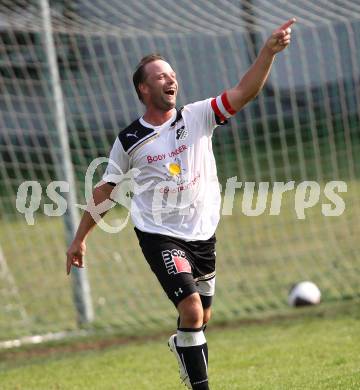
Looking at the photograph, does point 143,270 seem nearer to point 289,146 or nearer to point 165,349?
point 289,146

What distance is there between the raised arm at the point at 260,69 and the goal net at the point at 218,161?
454 centimetres

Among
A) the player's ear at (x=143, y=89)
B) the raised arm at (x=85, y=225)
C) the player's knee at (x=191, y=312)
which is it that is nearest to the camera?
the player's knee at (x=191, y=312)

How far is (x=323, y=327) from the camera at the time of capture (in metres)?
8.64

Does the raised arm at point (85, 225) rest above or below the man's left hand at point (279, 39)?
below

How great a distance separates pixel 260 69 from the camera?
16.8ft

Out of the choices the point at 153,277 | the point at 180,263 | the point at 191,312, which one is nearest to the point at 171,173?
the point at 180,263

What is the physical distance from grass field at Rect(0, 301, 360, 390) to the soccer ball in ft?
0.43

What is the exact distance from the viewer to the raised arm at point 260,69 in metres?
4.99

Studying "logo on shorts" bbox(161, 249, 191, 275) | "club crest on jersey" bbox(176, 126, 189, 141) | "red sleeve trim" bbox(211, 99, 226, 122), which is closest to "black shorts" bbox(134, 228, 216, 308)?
"logo on shorts" bbox(161, 249, 191, 275)

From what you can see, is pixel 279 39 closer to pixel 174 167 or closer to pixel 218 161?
pixel 174 167

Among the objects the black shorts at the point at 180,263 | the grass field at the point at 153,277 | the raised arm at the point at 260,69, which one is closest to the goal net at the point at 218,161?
the grass field at the point at 153,277

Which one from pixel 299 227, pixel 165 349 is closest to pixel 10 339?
pixel 165 349

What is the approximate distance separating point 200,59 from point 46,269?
463 centimetres

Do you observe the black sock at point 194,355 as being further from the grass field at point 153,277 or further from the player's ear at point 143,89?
the grass field at point 153,277
